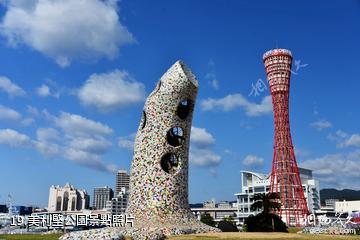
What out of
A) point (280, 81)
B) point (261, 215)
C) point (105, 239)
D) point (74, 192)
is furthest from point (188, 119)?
point (74, 192)

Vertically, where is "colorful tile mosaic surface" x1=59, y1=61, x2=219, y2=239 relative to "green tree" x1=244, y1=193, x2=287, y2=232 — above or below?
above

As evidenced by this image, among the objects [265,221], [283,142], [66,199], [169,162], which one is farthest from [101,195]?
[169,162]

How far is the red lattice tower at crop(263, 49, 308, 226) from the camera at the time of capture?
55.7 meters

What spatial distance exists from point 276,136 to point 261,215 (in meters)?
27.0

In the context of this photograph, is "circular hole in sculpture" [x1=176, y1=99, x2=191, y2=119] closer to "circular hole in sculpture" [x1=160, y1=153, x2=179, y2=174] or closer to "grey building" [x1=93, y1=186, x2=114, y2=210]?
"circular hole in sculpture" [x1=160, y1=153, x2=179, y2=174]

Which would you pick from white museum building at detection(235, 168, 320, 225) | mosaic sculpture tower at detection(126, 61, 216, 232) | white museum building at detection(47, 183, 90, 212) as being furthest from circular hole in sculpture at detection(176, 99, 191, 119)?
white museum building at detection(47, 183, 90, 212)

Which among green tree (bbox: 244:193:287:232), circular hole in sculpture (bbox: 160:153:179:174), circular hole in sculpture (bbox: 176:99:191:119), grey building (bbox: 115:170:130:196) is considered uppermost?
grey building (bbox: 115:170:130:196)

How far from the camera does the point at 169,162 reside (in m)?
27.4

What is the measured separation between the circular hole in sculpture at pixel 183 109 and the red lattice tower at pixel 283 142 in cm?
3029

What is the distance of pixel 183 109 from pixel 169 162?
12.1ft

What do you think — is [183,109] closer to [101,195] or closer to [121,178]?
[121,178]

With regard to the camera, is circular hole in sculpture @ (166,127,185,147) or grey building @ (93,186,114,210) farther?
grey building @ (93,186,114,210)

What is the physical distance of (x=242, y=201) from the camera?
87500 mm

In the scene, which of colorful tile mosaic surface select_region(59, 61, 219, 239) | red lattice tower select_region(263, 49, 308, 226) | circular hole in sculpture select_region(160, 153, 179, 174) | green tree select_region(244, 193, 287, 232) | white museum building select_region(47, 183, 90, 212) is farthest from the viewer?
white museum building select_region(47, 183, 90, 212)
